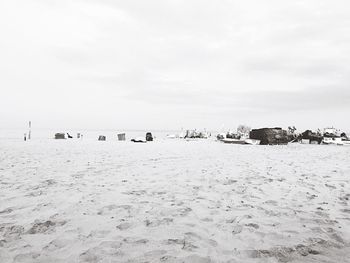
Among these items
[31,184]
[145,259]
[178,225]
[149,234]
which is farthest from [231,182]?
[31,184]

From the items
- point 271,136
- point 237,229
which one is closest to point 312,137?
point 271,136

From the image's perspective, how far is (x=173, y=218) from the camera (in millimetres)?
4750

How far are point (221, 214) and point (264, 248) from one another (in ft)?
4.44

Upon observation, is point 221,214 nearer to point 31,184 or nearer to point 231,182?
point 231,182

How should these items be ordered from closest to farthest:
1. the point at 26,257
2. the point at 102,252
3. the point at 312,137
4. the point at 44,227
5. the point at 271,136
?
the point at 26,257 < the point at 102,252 < the point at 44,227 < the point at 271,136 < the point at 312,137

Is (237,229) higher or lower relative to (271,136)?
lower

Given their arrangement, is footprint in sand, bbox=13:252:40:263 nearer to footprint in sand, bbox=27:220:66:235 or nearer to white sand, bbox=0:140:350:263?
white sand, bbox=0:140:350:263

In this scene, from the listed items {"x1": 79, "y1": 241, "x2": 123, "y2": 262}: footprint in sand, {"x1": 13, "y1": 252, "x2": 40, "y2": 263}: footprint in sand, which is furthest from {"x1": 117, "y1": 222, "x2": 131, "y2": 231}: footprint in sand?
{"x1": 13, "y1": 252, "x2": 40, "y2": 263}: footprint in sand

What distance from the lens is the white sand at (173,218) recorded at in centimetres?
353

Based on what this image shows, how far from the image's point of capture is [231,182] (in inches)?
297

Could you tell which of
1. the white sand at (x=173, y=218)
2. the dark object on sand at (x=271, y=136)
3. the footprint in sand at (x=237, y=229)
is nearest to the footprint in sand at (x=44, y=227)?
the white sand at (x=173, y=218)

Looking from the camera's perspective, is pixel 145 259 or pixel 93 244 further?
pixel 93 244

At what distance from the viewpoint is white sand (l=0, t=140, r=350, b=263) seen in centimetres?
353

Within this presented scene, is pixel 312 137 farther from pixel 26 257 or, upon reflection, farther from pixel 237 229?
pixel 26 257
